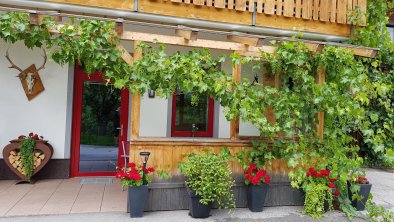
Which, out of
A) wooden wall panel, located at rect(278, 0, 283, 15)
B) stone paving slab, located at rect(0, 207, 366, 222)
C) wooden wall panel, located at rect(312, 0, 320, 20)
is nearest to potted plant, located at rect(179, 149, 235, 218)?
stone paving slab, located at rect(0, 207, 366, 222)

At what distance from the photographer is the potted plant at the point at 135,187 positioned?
13.2 feet

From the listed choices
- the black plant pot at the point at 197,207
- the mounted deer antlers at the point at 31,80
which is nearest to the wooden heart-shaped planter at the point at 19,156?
the mounted deer antlers at the point at 31,80

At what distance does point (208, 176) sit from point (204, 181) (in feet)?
0.28

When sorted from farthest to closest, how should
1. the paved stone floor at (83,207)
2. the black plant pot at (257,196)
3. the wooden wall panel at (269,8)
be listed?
the wooden wall panel at (269,8) < the black plant pot at (257,196) < the paved stone floor at (83,207)

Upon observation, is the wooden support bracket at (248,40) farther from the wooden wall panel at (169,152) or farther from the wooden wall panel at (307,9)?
the wooden wall panel at (307,9)

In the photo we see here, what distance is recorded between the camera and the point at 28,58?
5887 mm

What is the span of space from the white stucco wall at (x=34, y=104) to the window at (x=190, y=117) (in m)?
2.32

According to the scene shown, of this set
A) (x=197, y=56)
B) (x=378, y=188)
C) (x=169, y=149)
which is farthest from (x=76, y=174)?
(x=378, y=188)

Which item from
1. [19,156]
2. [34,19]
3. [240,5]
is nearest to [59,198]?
[19,156]

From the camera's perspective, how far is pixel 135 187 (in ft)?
13.3

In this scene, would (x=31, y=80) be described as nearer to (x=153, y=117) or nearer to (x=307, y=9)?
(x=153, y=117)

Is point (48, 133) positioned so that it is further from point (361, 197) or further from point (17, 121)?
point (361, 197)

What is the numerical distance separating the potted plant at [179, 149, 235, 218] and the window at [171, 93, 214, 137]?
258cm

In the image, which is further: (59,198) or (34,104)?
(34,104)
